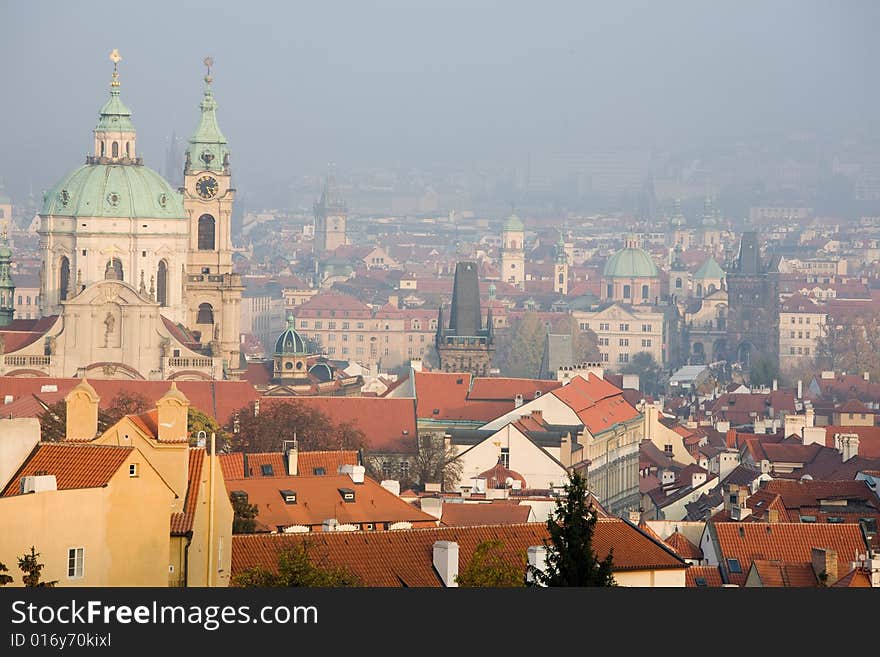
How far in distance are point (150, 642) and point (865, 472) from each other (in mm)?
33820

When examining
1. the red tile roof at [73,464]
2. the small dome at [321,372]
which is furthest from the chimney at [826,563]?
the small dome at [321,372]

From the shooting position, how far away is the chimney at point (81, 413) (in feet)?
116

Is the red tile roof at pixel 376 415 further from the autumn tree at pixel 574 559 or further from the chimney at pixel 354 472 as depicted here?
the autumn tree at pixel 574 559

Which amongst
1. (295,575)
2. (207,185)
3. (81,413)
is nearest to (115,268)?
(207,185)

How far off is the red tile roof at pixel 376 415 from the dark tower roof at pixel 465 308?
37934 millimetres

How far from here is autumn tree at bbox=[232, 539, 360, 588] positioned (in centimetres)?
2750

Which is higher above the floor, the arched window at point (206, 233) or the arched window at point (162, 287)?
the arched window at point (206, 233)

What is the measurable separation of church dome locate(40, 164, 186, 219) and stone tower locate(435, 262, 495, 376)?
47.6 ft

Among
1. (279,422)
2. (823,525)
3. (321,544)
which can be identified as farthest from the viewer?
(279,422)

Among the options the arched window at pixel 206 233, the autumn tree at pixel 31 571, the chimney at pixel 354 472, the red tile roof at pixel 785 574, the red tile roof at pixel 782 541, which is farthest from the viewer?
the arched window at pixel 206 233

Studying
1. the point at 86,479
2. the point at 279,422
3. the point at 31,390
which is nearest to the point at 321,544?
the point at 86,479

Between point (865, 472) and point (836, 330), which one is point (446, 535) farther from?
point (836, 330)

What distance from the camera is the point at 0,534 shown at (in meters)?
25.9

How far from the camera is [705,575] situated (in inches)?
1462
